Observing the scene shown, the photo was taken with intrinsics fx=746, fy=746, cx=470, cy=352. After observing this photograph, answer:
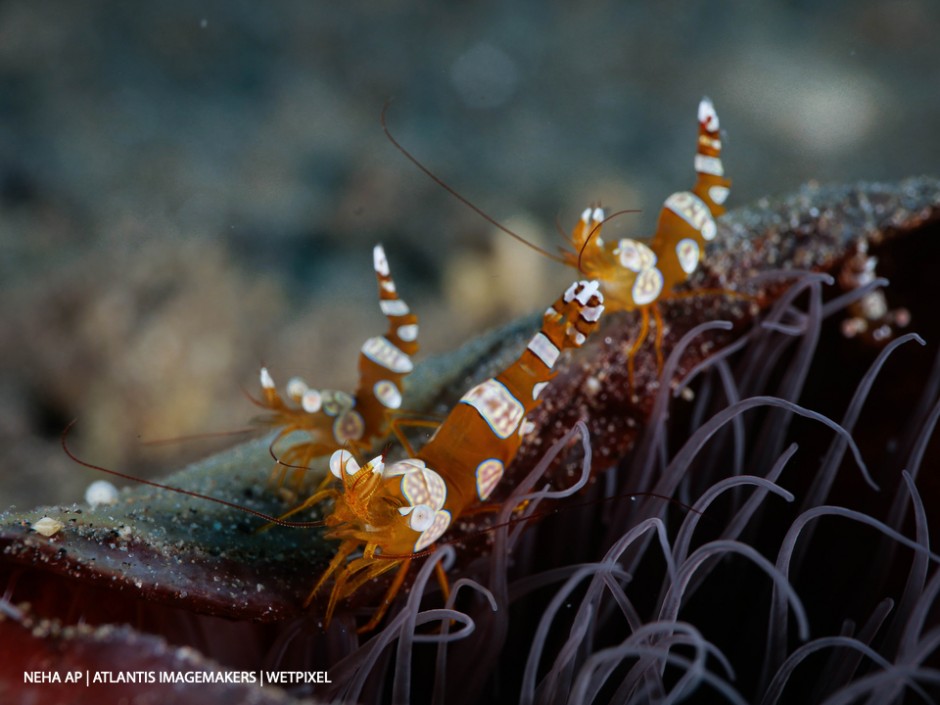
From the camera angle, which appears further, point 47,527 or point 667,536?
point 667,536

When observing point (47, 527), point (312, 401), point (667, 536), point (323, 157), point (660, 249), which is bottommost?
point (667, 536)

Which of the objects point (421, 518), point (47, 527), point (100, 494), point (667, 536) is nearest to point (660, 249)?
point (667, 536)

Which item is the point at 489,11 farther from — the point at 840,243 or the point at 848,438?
the point at 848,438

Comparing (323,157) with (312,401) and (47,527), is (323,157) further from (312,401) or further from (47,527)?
(47,527)

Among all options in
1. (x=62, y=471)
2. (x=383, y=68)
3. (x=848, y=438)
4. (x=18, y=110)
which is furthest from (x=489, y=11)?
(x=848, y=438)

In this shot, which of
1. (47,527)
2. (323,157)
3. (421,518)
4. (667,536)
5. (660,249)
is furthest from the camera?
(323,157)

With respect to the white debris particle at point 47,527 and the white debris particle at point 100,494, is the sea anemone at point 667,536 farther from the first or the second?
the white debris particle at point 100,494

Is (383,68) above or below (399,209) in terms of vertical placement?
above
